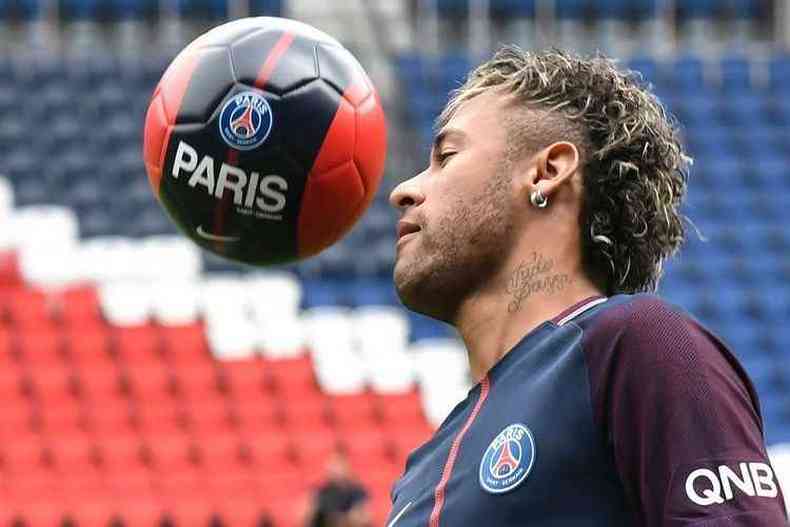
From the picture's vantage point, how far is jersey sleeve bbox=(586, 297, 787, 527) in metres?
1.85


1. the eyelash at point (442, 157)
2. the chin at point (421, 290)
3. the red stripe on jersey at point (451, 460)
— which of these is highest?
the eyelash at point (442, 157)

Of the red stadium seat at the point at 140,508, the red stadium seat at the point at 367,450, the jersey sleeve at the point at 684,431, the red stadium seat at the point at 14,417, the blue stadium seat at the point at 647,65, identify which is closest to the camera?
the jersey sleeve at the point at 684,431

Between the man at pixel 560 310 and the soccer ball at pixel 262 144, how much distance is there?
1.13 ft

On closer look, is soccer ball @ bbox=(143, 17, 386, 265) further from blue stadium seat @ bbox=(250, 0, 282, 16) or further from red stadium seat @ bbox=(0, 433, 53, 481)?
blue stadium seat @ bbox=(250, 0, 282, 16)

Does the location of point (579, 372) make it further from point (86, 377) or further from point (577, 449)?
point (86, 377)

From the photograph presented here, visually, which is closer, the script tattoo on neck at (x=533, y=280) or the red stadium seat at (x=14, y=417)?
the script tattoo on neck at (x=533, y=280)

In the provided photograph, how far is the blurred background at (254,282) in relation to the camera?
927 cm

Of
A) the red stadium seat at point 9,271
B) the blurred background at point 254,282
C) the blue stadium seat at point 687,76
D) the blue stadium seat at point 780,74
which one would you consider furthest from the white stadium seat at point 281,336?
the blue stadium seat at point 780,74

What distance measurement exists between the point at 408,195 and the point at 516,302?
0.26 m

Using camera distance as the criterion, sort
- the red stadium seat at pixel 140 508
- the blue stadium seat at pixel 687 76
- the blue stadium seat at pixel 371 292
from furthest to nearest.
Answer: the blue stadium seat at pixel 687 76
the blue stadium seat at pixel 371 292
the red stadium seat at pixel 140 508

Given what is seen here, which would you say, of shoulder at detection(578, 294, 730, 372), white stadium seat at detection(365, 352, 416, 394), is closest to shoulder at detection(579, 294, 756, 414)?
shoulder at detection(578, 294, 730, 372)

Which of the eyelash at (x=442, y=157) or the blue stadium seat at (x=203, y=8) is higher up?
the eyelash at (x=442, y=157)

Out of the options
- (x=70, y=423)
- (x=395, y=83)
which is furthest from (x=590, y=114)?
(x=395, y=83)

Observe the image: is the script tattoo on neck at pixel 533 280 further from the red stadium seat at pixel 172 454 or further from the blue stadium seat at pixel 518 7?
the blue stadium seat at pixel 518 7
